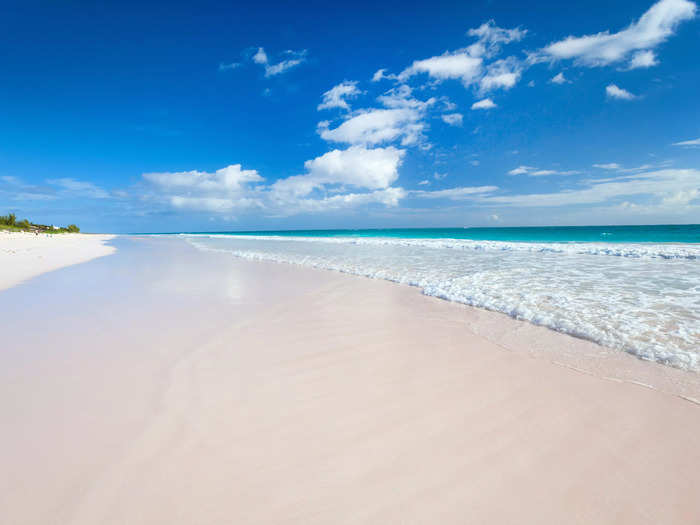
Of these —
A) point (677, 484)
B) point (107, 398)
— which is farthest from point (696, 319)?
point (107, 398)

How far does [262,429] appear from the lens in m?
2.37

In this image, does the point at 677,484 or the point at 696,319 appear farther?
the point at 696,319

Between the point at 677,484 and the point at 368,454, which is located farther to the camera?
the point at 368,454

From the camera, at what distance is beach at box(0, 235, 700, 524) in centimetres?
174

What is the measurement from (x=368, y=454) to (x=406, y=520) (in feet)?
1.63

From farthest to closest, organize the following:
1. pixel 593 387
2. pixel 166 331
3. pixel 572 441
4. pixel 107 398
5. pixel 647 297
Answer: pixel 647 297 < pixel 166 331 < pixel 593 387 < pixel 107 398 < pixel 572 441

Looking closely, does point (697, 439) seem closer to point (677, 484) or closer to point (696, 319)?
point (677, 484)

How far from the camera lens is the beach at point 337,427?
1739 mm

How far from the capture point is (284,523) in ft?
5.34

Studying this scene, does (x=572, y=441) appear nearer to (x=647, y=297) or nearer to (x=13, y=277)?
(x=647, y=297)

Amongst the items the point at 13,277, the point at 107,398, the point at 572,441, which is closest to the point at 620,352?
the point at 572,441

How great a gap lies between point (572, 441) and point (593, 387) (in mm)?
1070

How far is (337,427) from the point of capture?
2406mm

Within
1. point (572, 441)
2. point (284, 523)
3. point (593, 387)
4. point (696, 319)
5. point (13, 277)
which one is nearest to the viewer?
point (284, 523)
